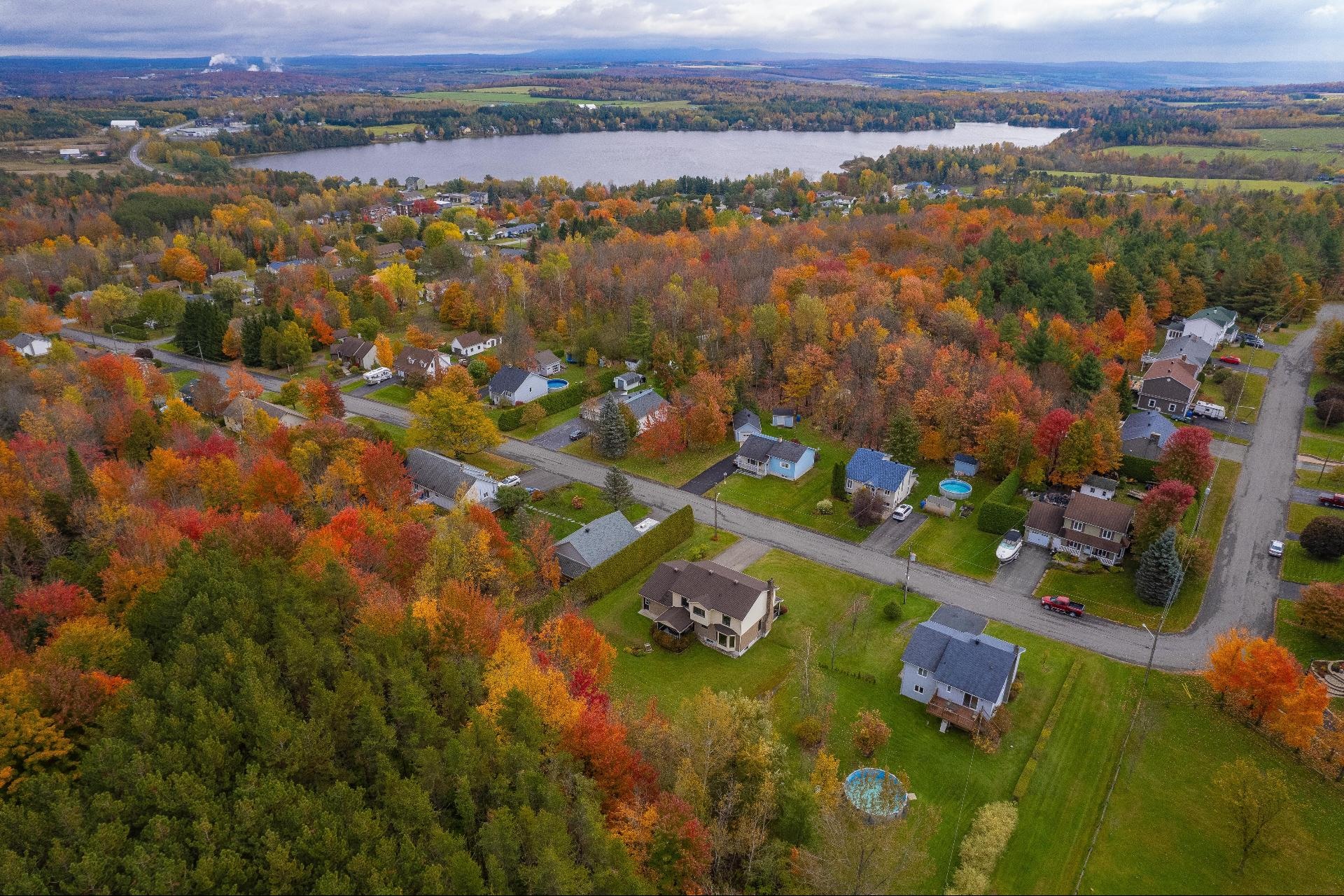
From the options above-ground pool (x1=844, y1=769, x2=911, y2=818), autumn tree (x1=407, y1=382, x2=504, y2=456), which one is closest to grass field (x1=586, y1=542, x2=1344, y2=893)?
above-ground pool (x1=844, y1=769, x2=911, y2=818)

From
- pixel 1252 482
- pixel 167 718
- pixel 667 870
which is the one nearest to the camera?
pixel 667 870

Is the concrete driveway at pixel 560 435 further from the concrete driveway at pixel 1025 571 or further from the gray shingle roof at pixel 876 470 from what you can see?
the concrete driveway at pixel 1025 571

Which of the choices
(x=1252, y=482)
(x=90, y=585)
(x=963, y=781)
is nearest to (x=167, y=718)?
(x=90, y=585)

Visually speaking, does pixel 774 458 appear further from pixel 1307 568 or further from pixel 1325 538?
pixel 1325 538

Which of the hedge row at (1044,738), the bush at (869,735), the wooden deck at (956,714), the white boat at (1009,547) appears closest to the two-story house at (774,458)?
the white boat at (1009,547)

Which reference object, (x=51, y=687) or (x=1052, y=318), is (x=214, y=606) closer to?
(x=51, y=687)

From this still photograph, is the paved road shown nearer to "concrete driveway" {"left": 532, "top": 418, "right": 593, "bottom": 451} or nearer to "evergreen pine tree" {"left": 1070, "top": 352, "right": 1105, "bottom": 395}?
"concrete driveway" {"left": 532, "top": 418, "right": 593, "bottom": 451}
